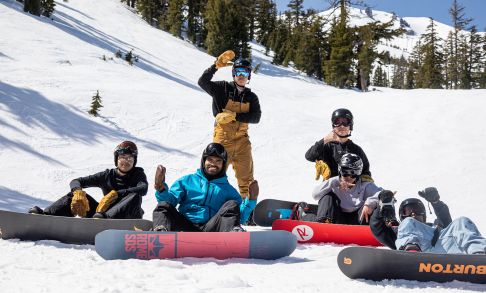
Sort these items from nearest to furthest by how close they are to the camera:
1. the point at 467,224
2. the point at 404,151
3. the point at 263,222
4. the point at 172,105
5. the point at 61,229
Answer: the point at 467,224 → the point at 61,229 → the point at 263,222 → the point at 404,151 → the point at 172,105

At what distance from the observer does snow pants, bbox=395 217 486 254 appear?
3.59 m

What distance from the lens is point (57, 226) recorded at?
179 inches

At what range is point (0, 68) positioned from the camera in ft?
44.3

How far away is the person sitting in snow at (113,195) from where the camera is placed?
487 cm

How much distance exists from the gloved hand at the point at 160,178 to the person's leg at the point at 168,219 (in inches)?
6.2

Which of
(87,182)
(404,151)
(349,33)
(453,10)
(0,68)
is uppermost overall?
(453,10)

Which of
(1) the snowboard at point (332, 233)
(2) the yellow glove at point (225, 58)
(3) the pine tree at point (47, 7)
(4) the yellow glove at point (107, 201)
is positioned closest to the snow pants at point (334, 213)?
(1) the snowboard at point (332, 233)

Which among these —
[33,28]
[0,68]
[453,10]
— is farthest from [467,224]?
[453,10]

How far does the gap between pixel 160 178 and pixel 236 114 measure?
2.40m

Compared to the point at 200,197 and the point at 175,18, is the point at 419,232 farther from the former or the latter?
the point at 175,18

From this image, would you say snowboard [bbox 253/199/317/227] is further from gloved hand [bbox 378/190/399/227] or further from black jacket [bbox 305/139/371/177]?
gloved hand [bbox 378/190/399/227]

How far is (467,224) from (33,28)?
2083 cm

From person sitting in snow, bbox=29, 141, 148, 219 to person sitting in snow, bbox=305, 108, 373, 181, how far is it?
2459mm

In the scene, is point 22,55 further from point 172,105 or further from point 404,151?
point 404,151
